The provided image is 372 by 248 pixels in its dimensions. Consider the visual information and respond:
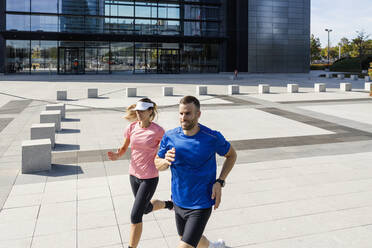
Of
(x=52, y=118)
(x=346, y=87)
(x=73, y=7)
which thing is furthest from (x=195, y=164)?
(x=73, y=7)

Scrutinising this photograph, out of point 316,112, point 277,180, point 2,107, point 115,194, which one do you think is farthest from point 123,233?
point 2,107

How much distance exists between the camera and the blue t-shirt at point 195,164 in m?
3.52

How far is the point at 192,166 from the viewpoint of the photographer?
3.56 meters

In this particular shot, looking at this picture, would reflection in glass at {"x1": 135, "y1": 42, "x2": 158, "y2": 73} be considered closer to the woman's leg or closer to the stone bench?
the stone bench

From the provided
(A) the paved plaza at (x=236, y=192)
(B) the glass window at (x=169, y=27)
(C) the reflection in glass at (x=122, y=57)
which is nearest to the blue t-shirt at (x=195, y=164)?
(A) the paved plaza at (x=236, y=192)

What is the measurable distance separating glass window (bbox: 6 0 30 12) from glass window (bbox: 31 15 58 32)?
4.89ft

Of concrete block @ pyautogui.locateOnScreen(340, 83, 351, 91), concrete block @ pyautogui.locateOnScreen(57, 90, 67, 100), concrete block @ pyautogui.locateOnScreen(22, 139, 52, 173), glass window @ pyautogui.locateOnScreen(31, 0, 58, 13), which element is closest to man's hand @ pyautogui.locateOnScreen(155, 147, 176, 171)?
concrete block @ pyautogui.locateOnScreen(22, 139, 52, 173)

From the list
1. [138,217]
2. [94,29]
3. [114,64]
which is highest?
[94,29]

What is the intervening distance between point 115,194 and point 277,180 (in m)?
3.17

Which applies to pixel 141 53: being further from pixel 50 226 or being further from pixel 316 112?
pixel 50 226

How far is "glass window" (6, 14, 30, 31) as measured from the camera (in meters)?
47.7

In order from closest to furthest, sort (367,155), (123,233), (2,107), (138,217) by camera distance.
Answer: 1. (138,217)
2. (123,233)
3. (367,155)
4. (2,107)

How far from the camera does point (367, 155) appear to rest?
9.69 metres

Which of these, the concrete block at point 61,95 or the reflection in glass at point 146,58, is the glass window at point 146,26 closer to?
Result: the reflection in glass at point 146,58
